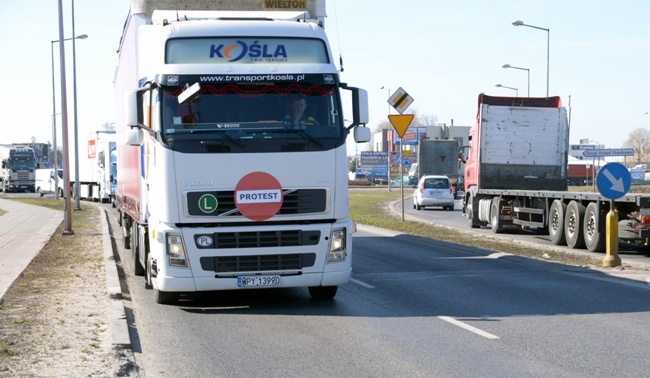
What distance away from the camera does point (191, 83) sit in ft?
36.1

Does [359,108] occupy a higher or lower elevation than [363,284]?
higher

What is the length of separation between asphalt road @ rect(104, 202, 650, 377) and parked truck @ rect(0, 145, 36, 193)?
7307 cm

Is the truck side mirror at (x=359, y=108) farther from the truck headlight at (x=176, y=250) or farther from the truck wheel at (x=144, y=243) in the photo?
the truck wheel at (x=144, y=243)

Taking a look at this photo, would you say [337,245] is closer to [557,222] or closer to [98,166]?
[557,222]

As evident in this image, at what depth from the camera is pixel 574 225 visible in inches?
832

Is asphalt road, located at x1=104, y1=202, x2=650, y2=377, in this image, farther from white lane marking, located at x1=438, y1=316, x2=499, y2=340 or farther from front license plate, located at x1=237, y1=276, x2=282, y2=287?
front license plate, located at x1=237, y1=276, x2=282, y2=287

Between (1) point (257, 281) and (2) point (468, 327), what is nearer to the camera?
(2) point (468, 327)

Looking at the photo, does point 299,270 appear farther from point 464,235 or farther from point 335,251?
point 464,235

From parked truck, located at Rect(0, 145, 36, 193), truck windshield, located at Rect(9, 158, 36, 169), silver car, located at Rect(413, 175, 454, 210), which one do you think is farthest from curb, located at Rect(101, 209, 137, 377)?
truck windshield, located at Rect(9, 158, 36, 169)

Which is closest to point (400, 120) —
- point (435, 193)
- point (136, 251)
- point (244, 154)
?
point (136, 251)

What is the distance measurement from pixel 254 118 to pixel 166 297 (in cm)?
249

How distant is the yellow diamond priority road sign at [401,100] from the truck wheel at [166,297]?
16459 mm

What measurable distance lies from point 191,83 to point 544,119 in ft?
58.9

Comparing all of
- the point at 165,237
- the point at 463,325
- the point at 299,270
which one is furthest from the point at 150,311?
the point at 463,325
